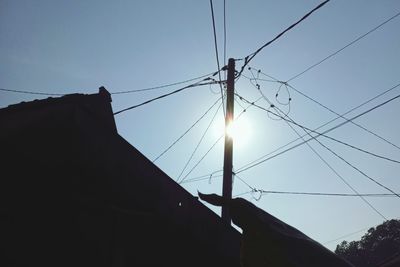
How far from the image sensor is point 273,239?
9.52ft

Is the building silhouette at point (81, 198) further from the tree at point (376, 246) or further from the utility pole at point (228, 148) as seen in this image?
the tree at point (376, 246)

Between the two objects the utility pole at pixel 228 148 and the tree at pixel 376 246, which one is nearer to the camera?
the utility pole at pixel 228 148

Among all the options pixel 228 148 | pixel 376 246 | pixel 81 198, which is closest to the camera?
pixel 81 198

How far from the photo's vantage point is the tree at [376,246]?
64.2 meters

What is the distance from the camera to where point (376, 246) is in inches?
2645

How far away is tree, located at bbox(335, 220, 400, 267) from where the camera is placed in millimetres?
64194

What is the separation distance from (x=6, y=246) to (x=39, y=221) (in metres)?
0.38

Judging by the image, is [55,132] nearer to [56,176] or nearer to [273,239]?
[56,176]

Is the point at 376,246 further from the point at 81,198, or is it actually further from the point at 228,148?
the point at 81,198

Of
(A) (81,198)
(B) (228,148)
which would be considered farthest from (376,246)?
(A) (81,198)

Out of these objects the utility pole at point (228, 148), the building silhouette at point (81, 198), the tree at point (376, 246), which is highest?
the tree at point (376, 246)

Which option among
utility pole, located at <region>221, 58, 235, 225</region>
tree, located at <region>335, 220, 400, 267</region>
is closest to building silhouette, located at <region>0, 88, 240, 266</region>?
utility pole, located at <region>221, 58, 235, 225</region>

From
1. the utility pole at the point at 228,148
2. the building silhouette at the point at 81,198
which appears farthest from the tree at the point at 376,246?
the building silhouette at the point at 81,198

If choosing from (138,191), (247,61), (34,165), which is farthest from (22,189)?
(247,61)
